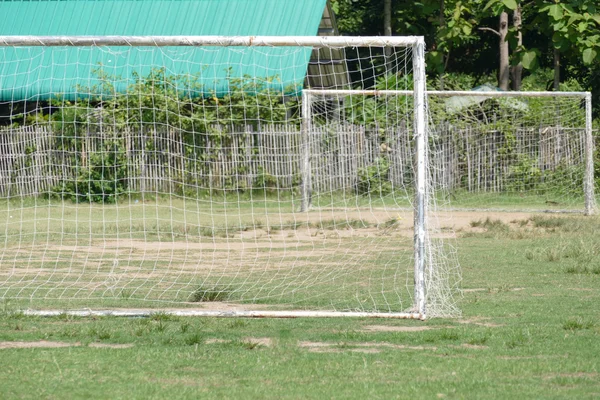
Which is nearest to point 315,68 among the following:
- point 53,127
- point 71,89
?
point 71,89

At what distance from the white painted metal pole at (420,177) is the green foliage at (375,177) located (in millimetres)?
10440

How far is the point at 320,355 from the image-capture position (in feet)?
22.0

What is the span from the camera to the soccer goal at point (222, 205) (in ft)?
29.0

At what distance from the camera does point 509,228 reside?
16375 millimetres

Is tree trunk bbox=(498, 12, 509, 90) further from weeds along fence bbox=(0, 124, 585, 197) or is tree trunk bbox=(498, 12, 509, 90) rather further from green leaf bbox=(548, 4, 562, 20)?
weeds along fence bbox=(0, 124, 585, 197)

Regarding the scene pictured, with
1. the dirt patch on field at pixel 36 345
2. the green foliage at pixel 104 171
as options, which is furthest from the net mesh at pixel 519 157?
the dirt patch on field at pixel 36 345

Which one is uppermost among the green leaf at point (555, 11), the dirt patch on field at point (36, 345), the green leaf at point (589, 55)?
the green leaf at point (555, 11)

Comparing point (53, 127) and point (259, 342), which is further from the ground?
point (53, 127)

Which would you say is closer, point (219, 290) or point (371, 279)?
point (219, 290)

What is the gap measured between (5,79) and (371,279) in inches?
734

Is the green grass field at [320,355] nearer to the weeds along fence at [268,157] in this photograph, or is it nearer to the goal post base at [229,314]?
the goal post base at [229,314]

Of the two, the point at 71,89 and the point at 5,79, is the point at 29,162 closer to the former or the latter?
the point at 71,89

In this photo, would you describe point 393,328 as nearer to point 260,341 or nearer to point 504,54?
point 260,341

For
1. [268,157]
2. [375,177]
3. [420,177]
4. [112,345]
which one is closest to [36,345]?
[112,345]
